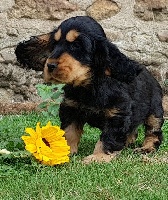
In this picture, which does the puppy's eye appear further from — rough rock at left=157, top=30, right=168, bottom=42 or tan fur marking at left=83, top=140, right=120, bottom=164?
rough rock at left=157, top=30, right=168, bottom=42

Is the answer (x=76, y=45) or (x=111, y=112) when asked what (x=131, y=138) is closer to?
(x=111, y=112)

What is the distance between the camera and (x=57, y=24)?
617 cm

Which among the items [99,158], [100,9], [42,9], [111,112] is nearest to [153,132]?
[111,112]

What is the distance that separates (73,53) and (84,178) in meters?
0.81

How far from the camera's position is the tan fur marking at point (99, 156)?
148 inches

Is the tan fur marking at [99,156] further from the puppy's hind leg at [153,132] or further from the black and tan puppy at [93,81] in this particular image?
the puppy's hind leg at [153,132]

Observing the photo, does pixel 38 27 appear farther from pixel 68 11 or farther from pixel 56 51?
pixel 56 51

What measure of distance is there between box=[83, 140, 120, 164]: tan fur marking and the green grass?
49 mm

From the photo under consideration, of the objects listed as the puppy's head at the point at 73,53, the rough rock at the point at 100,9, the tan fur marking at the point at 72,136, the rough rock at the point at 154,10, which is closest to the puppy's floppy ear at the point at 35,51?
the puppy's head at the point at 73,53

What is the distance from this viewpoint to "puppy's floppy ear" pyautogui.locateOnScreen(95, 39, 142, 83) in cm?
387

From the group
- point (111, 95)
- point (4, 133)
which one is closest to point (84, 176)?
point (111, 95)

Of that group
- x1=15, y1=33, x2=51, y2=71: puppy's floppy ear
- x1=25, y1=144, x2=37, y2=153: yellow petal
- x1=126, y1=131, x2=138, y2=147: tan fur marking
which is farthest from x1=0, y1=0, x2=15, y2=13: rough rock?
x1=25, y1=144, x2=37, y2=153: yellow petal

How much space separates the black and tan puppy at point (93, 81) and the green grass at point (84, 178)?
0.57ft

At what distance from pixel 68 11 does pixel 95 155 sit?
266cm
